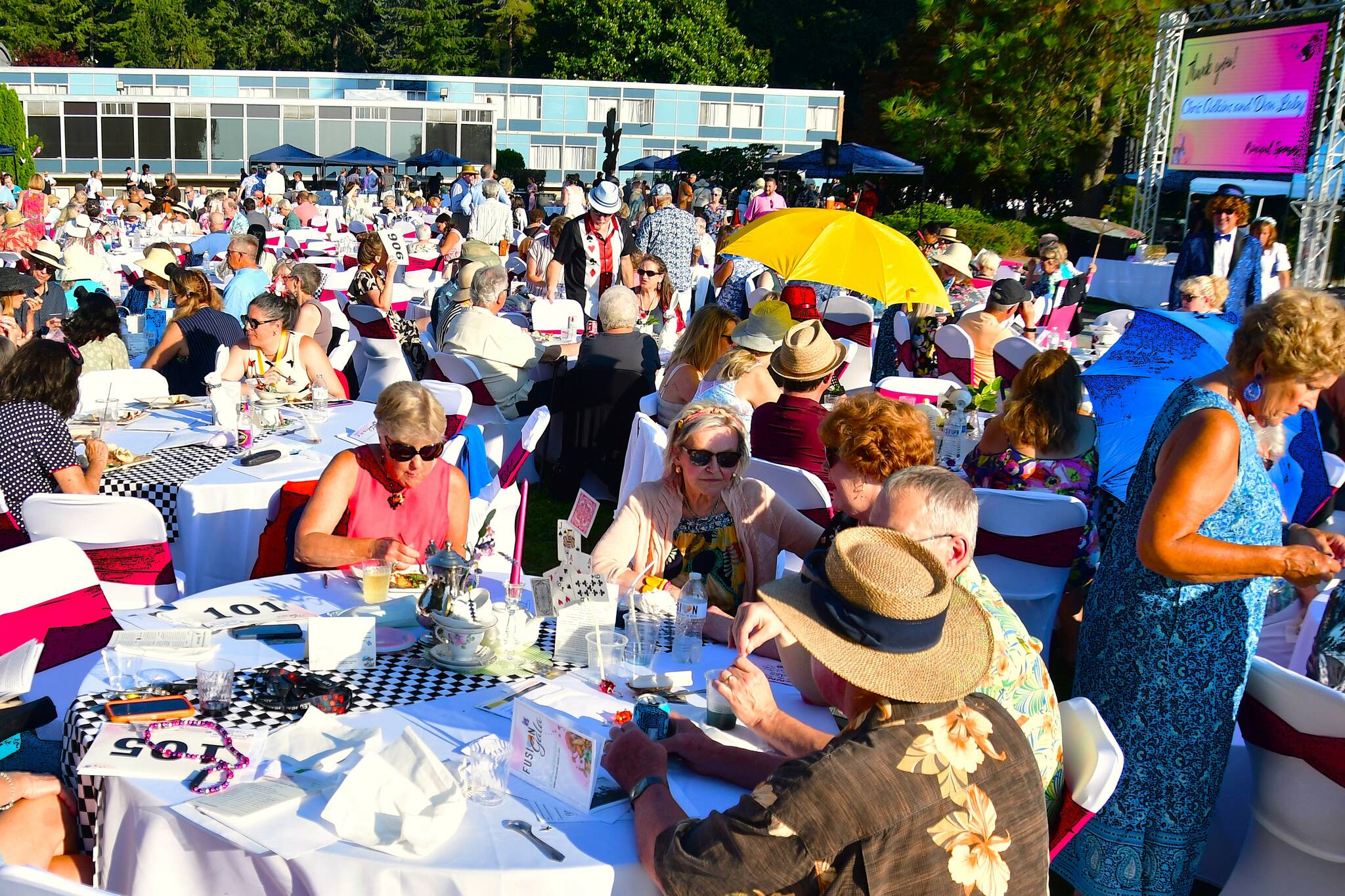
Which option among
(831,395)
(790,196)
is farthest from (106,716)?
(790,196)

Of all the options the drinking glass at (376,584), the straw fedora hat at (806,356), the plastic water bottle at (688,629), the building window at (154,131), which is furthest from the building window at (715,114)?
the plastic water bottle at (688,629)

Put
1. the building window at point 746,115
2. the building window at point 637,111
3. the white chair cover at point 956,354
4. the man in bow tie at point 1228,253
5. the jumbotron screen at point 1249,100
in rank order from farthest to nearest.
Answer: the building window at point 637,111 < the building window at point 746,115 < the jumbotron screen at point 1249,100 < the man in bow tie at point 1228,253 < the white chair cover at point 956,354

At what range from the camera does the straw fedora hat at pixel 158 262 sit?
9781 millimetres

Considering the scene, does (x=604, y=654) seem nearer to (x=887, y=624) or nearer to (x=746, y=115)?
(x=887, y=624)

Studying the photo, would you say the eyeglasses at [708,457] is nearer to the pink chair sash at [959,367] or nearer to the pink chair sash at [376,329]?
the pink chair sash at [959,367]

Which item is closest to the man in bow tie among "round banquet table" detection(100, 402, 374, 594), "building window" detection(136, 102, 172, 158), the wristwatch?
"round banquet table" detection(100, 402, 374, 594)

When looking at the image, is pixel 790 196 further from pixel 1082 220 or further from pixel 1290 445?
pixel 1290 445

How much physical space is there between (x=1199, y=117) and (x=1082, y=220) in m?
4.53

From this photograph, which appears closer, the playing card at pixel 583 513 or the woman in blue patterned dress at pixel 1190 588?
the woman in blue patterned dress at pixel 1190 588

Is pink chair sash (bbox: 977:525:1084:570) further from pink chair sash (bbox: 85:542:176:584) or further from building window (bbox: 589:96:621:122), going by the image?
building window (bbox: 589:96:621:122)

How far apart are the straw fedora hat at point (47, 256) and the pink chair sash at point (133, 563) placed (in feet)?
24.5

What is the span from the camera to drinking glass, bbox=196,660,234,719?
8.52ft

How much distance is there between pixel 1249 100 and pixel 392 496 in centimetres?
2064

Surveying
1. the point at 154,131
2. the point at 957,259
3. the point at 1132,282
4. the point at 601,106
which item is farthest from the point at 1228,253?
the point at 154,131
